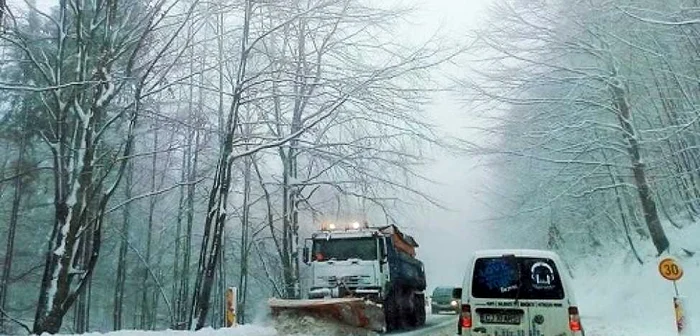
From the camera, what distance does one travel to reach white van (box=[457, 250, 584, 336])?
8086 mm

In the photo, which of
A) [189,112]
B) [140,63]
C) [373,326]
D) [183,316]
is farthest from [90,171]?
[183,316]

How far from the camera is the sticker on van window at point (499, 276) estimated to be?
332 inches

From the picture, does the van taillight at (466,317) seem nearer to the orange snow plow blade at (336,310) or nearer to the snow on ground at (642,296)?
the orange snow plow blade at (336,310)

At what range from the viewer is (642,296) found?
853 inches

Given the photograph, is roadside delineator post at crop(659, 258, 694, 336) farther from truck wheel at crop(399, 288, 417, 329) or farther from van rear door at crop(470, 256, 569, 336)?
truck wheel at crop(399, 288, 417, 329)

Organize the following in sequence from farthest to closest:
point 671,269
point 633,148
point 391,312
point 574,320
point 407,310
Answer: point 407,310 → point 633,148 → point 391,312 → point 671,269 → point 574,320

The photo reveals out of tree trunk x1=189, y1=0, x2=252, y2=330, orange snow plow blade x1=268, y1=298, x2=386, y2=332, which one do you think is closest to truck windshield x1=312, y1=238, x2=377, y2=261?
orange snow plow blade x1=268, y1=298, x2=386, y2=332

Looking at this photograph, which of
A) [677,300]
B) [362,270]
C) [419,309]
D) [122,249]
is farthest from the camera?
[122,249]

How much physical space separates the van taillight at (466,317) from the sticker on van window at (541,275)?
988mm

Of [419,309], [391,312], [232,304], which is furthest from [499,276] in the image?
[419,309]

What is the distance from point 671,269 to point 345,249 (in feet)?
26.1

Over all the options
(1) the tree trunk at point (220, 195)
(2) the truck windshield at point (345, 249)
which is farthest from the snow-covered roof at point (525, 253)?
(1) the tree trunk at point (220, 195)

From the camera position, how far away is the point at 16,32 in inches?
436

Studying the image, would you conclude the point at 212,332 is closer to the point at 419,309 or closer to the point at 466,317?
the point at 466,317
